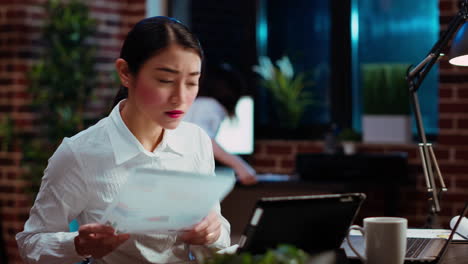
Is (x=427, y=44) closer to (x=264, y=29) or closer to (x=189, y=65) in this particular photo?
(x=264, y=29)

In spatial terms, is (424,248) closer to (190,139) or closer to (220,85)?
(190,139)

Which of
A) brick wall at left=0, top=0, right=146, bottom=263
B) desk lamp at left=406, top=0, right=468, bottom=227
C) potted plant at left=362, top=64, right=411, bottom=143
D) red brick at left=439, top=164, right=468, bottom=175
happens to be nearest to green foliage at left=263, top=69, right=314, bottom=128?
potted plant at left=362, top=64, right=411, bottom=143

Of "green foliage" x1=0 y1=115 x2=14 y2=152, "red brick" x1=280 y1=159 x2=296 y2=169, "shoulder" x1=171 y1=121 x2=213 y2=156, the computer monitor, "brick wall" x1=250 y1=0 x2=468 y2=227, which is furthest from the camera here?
"red brick" x1=280 y1=159 x2=296 y2=169

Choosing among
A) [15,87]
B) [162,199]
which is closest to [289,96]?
[15,87]

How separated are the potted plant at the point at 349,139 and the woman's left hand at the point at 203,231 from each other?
8.49 ft

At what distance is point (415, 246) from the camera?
1.71 metres

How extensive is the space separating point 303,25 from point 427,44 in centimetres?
83

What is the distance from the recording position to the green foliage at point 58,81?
4.01 meters

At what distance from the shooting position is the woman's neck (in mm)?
1754

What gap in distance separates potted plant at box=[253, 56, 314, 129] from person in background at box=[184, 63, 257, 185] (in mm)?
794

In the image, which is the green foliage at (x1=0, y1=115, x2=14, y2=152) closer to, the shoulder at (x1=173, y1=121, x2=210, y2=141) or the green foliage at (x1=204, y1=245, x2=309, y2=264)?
the shoulder at (x1=173, y1=121, x2=210, y2=141)

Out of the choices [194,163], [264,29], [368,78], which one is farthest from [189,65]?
[264,29]

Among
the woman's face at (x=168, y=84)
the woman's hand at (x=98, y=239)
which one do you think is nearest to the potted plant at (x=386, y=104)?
the woman's face at (x=168, y=84)

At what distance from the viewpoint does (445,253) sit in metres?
1.68
